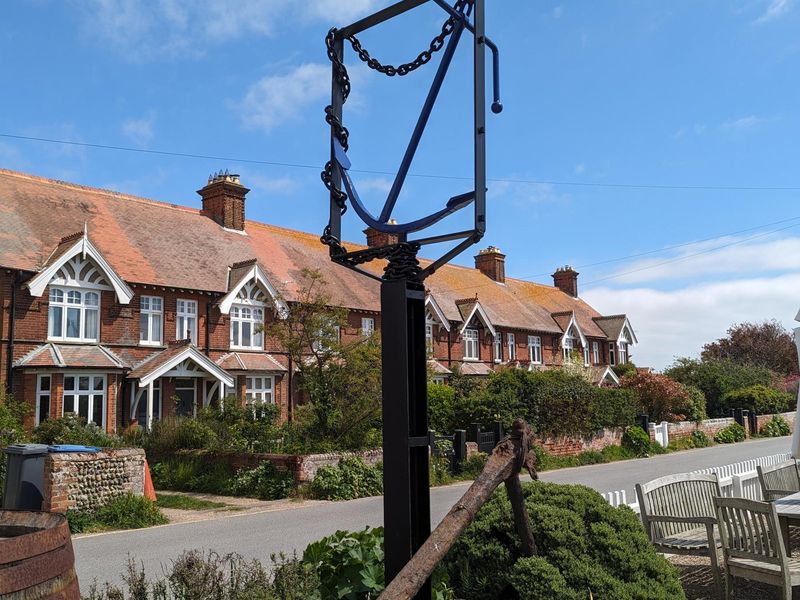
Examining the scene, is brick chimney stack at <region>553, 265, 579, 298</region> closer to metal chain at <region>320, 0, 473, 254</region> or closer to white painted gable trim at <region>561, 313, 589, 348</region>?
white painted gable trim at <region>561, 313, 589, 348</region>

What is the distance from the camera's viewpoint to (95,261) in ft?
74.6

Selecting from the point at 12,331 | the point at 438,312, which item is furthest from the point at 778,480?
the point at 438,312

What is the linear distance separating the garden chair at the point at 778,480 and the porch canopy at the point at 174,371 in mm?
17895

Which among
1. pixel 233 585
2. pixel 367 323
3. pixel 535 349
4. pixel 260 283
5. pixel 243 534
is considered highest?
pixel 260 283

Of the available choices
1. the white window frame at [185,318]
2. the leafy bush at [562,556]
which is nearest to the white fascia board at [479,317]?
the white window frame at [185,318]

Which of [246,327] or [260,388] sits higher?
[246,327]

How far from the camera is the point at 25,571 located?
2.55m

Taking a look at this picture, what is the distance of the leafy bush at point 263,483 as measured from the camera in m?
15.6

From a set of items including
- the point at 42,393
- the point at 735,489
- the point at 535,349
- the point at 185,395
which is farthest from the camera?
the point at 535,349

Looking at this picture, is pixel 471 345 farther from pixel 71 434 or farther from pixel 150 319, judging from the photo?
pixel 71 434

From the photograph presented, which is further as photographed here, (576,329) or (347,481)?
(576,329)

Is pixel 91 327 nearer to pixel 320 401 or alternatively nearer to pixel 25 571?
pixel 320 401

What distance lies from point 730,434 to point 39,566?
3425 centimetres

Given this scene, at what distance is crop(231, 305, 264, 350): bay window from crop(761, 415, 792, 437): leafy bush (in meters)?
24.8
